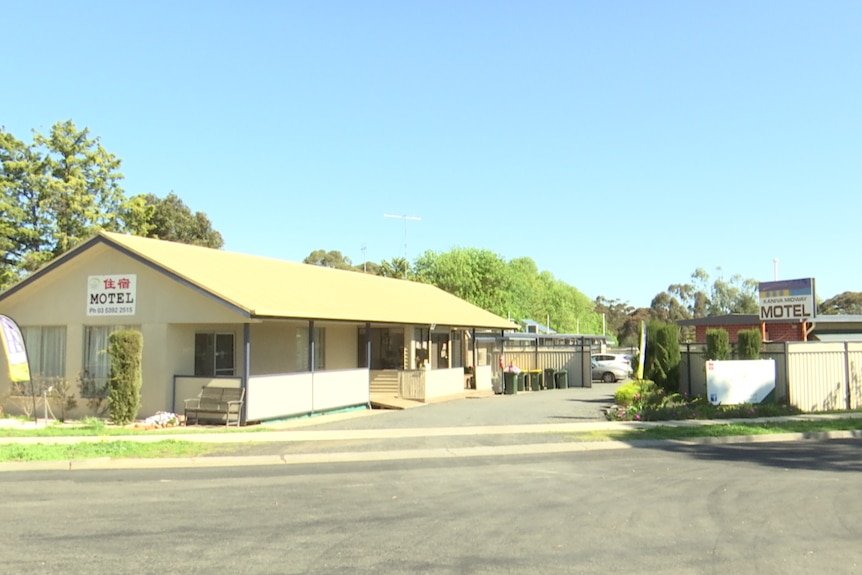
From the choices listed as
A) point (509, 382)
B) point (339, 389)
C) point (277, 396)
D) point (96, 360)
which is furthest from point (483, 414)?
point (96, 360)

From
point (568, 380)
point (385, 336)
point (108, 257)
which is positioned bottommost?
point (568, 380)

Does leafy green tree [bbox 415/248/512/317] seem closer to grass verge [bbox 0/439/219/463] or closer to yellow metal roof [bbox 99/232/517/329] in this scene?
yellow metal roof [bbox 99/232/517/329]

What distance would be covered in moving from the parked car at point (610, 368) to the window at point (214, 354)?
24.3 m

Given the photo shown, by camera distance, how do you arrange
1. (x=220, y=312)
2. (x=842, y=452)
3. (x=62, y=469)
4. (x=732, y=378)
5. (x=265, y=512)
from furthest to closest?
(x=732, y=378) → (x=220, y=312) → (x=842, y=452) → (x=62, y=469) → (x=265, y=512)

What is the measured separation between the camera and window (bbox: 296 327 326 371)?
2289cm

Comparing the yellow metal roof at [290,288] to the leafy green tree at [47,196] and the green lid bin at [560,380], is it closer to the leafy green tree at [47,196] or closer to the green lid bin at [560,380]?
the green lid bin at [560,380]

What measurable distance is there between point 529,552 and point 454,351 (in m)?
27.2

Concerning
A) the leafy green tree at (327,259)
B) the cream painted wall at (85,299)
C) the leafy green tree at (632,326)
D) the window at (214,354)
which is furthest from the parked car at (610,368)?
the leafy green tree at (327,259)

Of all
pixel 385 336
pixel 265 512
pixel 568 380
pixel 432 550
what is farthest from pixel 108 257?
pixel 568 380

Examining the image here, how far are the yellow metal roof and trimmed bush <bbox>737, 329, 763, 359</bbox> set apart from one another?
10.8m

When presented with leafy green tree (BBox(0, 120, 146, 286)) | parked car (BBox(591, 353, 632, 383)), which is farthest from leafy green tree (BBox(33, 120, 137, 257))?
parked car (BBox(591, 353, 632, 383))

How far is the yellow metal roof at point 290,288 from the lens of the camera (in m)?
18.7

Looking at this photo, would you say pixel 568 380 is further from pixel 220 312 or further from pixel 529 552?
pixel 529 552

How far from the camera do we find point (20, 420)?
756 inches
